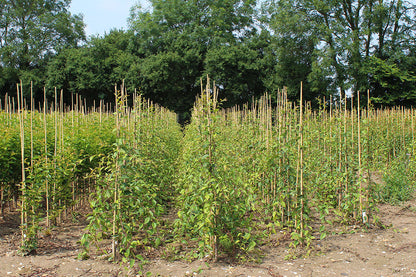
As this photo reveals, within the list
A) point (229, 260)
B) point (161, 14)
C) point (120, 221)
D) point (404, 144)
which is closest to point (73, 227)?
point (120, 221)

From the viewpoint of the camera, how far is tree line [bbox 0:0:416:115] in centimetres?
2103

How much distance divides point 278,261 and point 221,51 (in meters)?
A: 21.3

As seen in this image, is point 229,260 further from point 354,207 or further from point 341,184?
point 341,184

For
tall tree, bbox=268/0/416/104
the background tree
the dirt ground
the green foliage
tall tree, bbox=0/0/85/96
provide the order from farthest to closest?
tall tree, bbox=0/0/85/96, the background tree, tall tree, bbox=268/0/416/104, the green foliage, the dirt ground

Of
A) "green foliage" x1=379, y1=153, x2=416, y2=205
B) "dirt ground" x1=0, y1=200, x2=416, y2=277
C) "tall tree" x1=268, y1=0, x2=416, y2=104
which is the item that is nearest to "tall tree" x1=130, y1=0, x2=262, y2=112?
"tall tree" x1=268, y1=0, x2=416, y2=104

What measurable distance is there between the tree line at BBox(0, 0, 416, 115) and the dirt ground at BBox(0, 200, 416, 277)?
17299 millimetres

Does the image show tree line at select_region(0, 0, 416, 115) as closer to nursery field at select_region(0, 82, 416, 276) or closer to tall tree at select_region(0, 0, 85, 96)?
tall tree at select_region(0, 0, 85, 96)

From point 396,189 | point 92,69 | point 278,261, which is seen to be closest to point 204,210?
point 278,261

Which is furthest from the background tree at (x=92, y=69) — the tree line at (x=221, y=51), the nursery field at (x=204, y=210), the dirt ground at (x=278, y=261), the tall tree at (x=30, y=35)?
the dirt ground at (x=278, y=261)

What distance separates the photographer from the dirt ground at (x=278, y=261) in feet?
10.9

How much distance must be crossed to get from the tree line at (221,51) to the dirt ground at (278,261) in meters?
17.3

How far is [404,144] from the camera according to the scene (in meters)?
9.53

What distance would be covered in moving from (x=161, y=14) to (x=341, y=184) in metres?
25.3

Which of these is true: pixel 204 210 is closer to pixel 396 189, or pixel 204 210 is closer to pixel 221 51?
pixel 396 189
